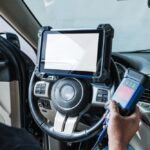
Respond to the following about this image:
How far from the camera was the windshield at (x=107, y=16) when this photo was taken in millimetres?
3453

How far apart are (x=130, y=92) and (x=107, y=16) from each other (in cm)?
215

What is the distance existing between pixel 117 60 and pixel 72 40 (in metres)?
0.28

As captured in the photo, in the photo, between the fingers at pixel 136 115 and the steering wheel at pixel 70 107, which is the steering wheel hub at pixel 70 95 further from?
the fingers at pixel 136 115

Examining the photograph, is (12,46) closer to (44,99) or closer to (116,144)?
(44,99)

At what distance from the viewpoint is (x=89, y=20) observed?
3.94m

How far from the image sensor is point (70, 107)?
7.07ft

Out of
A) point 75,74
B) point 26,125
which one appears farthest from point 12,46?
point 75,74

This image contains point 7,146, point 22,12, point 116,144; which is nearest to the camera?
point 7,146

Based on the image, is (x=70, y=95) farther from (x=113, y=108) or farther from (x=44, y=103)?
(x=113, y=108)

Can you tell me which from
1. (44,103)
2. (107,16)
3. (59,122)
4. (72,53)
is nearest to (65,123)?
(59,122)

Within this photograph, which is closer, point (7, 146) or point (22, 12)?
point (7, 146)

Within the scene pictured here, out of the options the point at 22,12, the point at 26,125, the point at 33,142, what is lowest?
the point at 26,125

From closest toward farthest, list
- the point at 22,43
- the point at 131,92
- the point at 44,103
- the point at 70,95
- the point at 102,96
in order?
1. the point at 131,92
2. the point at 102,96
3. the point at 70,95
4. the point at 44,103
5. the point at 22,43

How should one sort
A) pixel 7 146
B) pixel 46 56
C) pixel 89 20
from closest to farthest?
1. pixel 7 146
2. pixel 46 56
3. pixel 89 20
